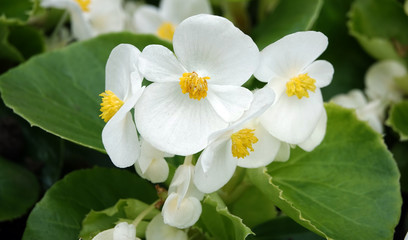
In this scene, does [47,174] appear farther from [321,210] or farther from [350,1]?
[350,1]

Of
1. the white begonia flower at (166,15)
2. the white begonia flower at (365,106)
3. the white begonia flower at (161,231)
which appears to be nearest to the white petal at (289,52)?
the white begonia flower at (161,231)

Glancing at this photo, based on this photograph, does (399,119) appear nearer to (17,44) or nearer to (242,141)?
(242,141)

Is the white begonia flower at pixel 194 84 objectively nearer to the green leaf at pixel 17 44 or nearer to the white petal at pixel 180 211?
the white petal at pixel 180 211

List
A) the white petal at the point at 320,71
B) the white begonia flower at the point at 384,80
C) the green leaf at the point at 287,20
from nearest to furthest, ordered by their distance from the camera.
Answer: the white petal at the point at 320,71 → the green leaf at the point at 287,20 → the white begonia flower at the point at 384,80

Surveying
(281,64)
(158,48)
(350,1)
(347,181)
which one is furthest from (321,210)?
(350,1)

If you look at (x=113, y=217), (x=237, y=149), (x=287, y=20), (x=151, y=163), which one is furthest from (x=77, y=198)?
(x=287, y=20)

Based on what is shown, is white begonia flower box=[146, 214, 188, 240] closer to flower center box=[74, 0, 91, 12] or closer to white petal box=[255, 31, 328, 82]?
white petal box=[255, 31, 328, 82]
